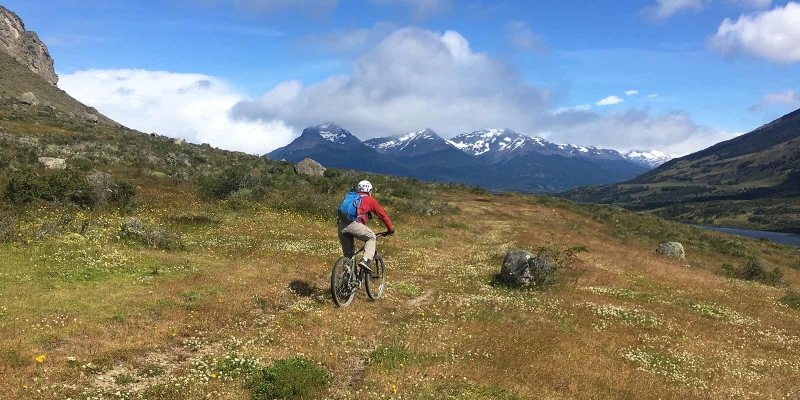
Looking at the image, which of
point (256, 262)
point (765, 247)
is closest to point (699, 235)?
point (765, 247)

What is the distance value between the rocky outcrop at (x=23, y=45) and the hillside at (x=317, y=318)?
625 ft

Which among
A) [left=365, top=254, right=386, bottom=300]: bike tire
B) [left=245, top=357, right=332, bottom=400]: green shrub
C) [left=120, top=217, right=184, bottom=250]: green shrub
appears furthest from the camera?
[left=120, top=217, right=184, bottom=250]: green shrub

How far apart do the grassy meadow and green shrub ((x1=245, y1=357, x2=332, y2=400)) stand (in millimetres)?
41

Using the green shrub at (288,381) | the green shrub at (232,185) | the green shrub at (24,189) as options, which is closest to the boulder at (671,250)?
the green shrub at (232,185)

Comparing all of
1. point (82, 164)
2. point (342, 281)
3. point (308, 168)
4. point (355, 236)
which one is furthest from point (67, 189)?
point (308, 168)

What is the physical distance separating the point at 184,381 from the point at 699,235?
65664 mm

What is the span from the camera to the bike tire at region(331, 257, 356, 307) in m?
13.3

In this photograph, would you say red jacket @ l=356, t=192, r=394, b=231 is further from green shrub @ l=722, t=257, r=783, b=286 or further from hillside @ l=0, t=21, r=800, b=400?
green shrub @ l=722, t=257, r=783, b=286

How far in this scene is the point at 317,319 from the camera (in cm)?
1245

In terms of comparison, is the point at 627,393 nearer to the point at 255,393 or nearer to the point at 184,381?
the point at 255,393

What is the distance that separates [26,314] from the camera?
33.2 feet

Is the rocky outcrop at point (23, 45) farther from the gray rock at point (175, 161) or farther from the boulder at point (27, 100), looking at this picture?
the gray rock at point (175, 161)

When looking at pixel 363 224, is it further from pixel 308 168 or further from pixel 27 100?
pixel 27 100

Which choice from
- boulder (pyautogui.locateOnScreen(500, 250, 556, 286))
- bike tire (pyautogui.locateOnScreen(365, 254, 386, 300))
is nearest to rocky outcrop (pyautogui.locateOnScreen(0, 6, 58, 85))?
bike tire (pyautogui.locateOnScreen(365, 254, 386, 300))
